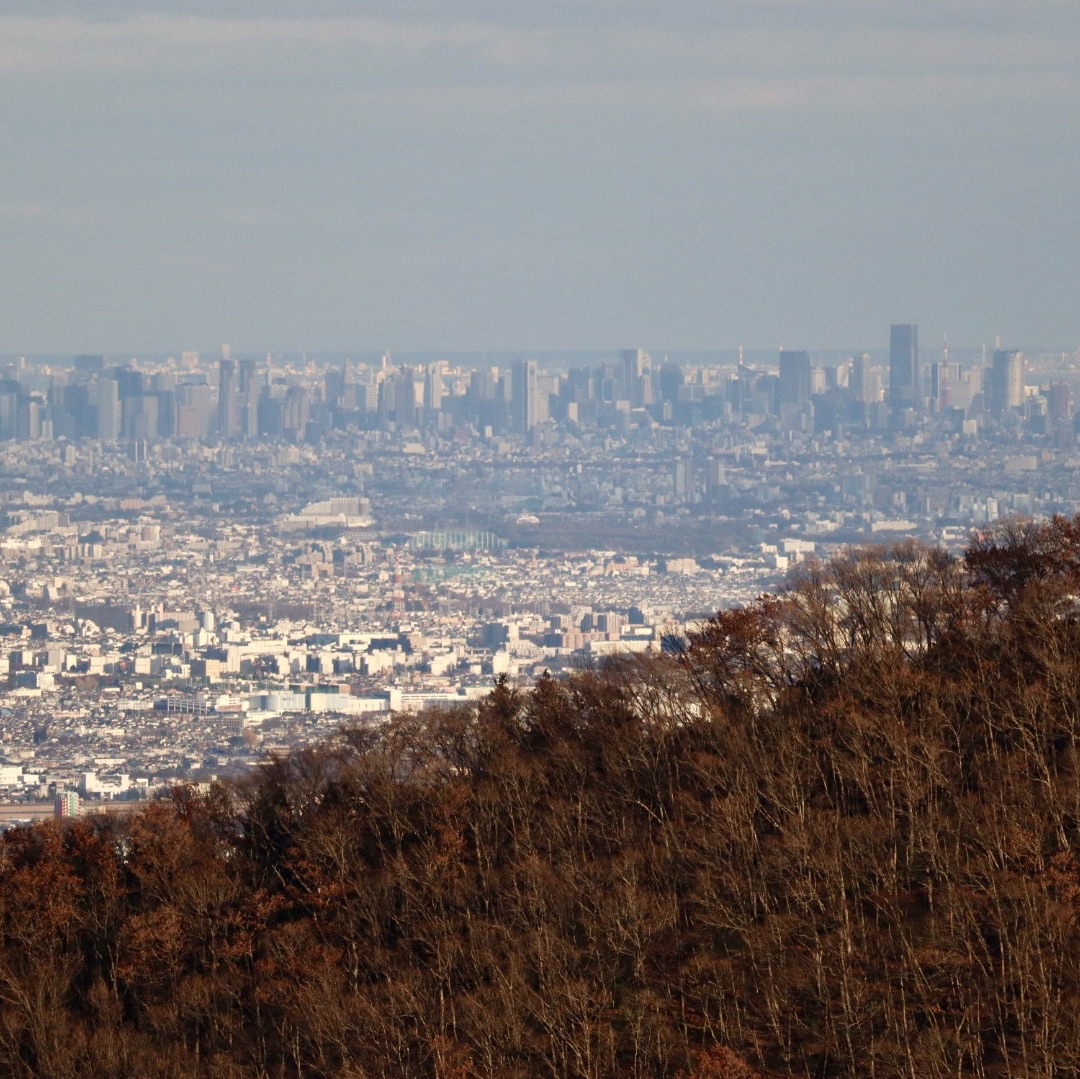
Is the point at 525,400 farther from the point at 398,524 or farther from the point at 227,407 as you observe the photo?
the point at 398,524

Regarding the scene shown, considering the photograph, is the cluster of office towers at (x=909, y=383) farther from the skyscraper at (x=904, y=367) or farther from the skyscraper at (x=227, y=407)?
the skyscraper at (x=227, y=407)

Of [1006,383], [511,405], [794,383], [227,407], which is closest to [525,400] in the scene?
[511,405]

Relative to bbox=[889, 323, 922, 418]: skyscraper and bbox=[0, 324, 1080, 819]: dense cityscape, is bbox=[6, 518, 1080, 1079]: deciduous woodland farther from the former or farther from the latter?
bbox=[889, 323, 922, 418]: skyscraper

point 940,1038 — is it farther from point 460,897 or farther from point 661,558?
point 661,558

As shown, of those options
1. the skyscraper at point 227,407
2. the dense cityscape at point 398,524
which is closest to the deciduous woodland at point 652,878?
the dense cityscape at point 398,524

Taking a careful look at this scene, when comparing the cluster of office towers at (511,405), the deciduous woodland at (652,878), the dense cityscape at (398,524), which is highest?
the deciduous woodland at (652,878)

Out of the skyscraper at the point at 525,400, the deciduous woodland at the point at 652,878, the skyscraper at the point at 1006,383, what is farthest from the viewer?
the skyscraper at the point at 525,400

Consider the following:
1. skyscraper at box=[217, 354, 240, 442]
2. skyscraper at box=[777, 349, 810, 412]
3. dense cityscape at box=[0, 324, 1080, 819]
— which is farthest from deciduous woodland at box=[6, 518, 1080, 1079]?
skyscraper at box=[217, 354, 240, 442]
